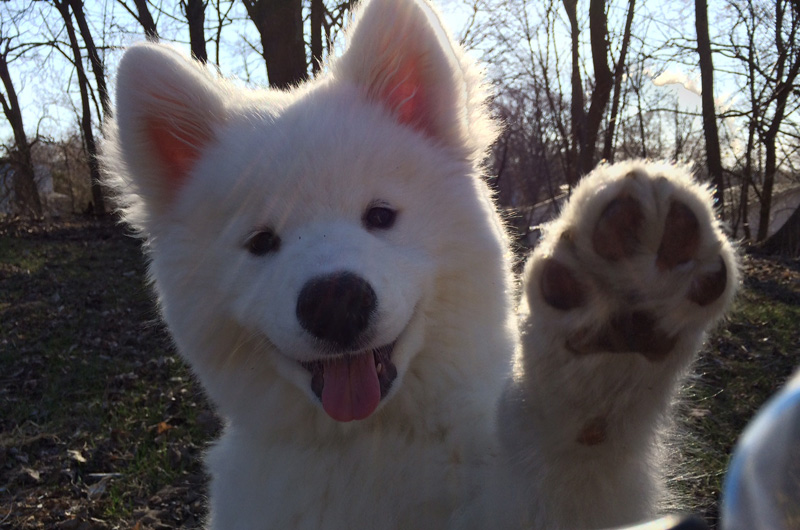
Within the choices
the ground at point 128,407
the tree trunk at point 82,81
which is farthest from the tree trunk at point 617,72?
the tree trunk at point 82,81

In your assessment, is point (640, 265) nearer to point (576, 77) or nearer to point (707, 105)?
point (576, 77)

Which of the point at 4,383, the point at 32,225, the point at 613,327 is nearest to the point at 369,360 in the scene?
the point at 613,327

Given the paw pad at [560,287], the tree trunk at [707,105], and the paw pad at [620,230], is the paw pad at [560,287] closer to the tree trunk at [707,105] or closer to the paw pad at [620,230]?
the paw pad at [620,230]

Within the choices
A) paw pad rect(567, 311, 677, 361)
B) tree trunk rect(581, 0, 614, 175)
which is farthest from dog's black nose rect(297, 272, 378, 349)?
tree trunk rect(581, 0, 614, 175)

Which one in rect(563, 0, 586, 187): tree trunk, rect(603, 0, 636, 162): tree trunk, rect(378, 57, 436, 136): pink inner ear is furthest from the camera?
rect(563, 0, 586, 187): tree trunk

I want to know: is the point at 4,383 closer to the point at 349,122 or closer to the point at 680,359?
the point at 349,122

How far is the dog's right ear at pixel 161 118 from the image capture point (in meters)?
2.40

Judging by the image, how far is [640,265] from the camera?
54.5 inches

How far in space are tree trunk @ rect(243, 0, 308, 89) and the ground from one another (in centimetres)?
327

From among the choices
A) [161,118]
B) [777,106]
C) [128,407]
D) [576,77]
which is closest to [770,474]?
[161,118]

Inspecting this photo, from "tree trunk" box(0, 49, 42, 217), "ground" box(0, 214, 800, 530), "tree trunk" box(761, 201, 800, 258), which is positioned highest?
"tree trunk" box(0, 49, 42, 217)

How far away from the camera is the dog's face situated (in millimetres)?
1946

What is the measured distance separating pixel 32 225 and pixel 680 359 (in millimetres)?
16141

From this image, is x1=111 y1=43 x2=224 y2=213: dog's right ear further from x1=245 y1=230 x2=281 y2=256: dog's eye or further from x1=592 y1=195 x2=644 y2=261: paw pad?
x1=592 y1=195 x2=644 y2=261: paw pad
